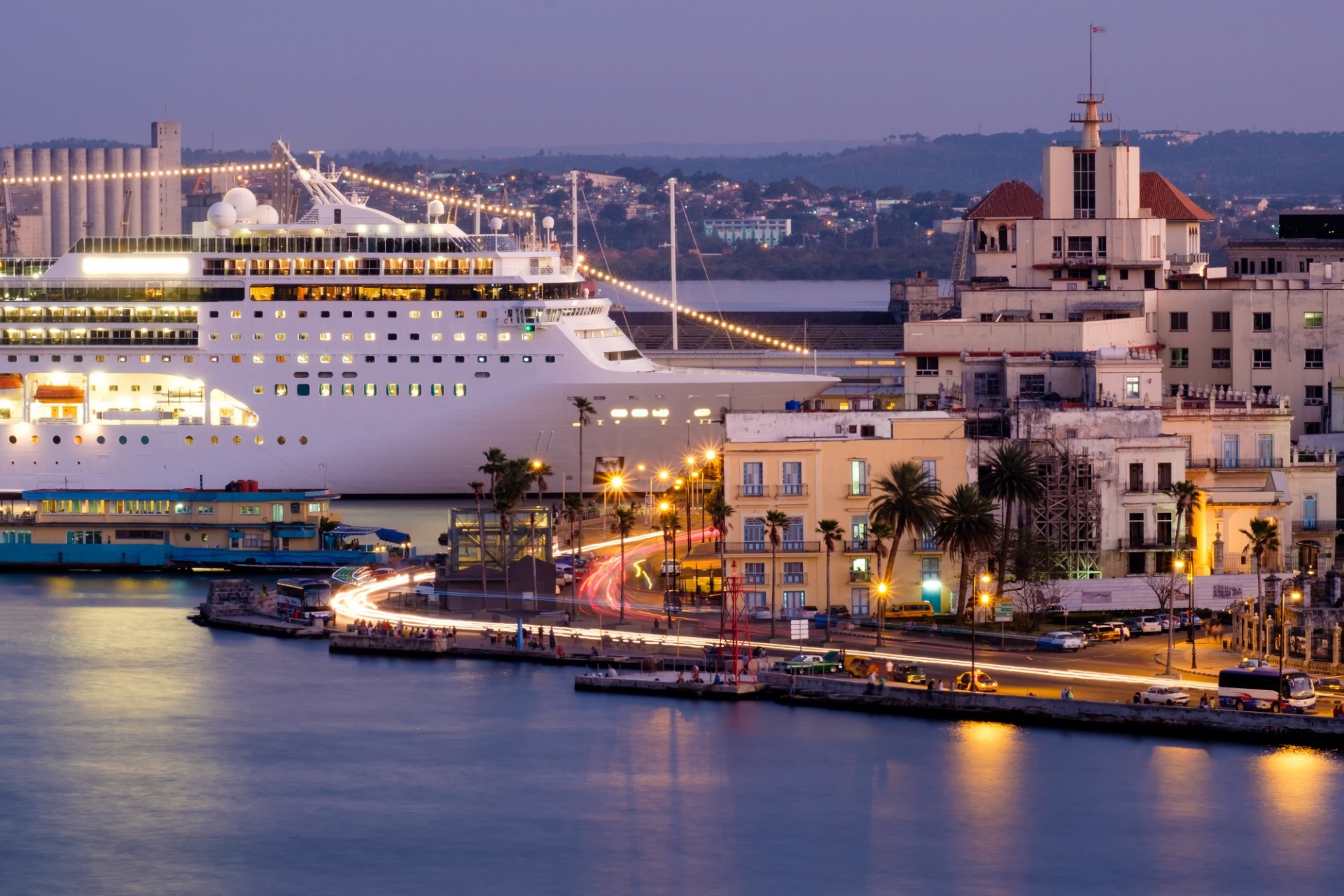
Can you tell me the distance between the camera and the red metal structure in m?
38.1

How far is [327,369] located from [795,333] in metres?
34.7

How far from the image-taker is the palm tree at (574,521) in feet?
144

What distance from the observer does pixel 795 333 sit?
9019 cm

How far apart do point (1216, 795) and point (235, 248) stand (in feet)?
103

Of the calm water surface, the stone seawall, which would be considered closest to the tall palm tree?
the stone seawall

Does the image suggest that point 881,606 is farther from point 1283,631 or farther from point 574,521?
point 574,521

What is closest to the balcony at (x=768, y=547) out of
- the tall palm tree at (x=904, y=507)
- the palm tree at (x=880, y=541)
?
the palm tree at (x=880, y=541)

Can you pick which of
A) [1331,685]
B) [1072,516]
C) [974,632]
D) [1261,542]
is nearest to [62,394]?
[1072,516]

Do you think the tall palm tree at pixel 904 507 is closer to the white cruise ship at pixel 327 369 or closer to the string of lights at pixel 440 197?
the white cruise ship at pixel 327 369

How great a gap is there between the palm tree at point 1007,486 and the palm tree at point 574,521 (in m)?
6.79

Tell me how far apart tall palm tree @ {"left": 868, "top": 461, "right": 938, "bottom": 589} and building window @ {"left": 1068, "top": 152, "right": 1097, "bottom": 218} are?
1940cm

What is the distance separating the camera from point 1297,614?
38000 mm

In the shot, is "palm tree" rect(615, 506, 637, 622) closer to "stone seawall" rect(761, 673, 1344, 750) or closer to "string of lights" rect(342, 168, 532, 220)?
"stone seawall" rect(761, 673, 1344, 750)

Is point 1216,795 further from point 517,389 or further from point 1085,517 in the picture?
point 517,389
